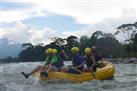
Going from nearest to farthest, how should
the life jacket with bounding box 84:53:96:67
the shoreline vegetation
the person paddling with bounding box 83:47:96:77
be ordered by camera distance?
1. the person paddling with bounding box 83:47:96:77
2. the life jacket with bounding box 84:53:96:67
3. the shoreline vegetation

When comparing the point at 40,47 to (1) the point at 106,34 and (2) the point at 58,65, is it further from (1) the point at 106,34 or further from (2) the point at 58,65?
(2) the point at 58,65

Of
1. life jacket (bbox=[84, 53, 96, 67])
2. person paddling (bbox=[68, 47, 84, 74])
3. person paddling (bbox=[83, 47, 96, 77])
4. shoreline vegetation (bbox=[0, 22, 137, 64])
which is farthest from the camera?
shoreline vegetation (bbox=[0, 22, 137, 64])

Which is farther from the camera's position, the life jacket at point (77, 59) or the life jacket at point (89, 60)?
the life jacket at point (89, 60)

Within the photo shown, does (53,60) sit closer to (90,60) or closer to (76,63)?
(76,63)

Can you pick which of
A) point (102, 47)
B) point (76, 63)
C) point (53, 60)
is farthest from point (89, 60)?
point (102, 47)

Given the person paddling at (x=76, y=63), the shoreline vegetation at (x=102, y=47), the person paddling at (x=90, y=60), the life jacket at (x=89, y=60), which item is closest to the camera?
the person paddling at (x=76, y=63)

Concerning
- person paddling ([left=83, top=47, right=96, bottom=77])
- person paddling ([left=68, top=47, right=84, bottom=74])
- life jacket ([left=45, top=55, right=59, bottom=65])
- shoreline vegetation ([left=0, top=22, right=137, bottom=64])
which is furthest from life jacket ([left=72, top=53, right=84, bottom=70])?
shoreline vegetation ([left=0, top=22, right=137, bottom=64])

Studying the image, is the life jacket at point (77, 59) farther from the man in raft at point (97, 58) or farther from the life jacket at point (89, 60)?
the man in raft at point (97, 58)

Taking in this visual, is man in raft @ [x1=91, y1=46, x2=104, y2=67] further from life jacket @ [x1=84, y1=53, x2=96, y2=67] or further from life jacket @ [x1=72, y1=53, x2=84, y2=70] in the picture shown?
life jacket @ [x1=72, y1=53, x2=84, y2=70]

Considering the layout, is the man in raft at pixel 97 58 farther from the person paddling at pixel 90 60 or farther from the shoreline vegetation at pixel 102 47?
the shoreline vegetation at pixel 102 47

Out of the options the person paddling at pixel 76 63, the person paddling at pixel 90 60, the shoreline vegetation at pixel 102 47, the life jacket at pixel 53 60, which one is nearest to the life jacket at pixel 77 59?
the person paddling at pixel 76 63

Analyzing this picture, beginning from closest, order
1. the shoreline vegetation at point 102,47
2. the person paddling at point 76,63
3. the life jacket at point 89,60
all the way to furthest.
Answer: the person paddling at point 76,63 → the life jacket at point 89,60 → the shoreline vegetation at point 102,47

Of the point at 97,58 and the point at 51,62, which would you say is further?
the point at 97,58

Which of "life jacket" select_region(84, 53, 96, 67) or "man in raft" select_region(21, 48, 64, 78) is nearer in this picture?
"man in raft" select_region(21, 48, 64, 78)
